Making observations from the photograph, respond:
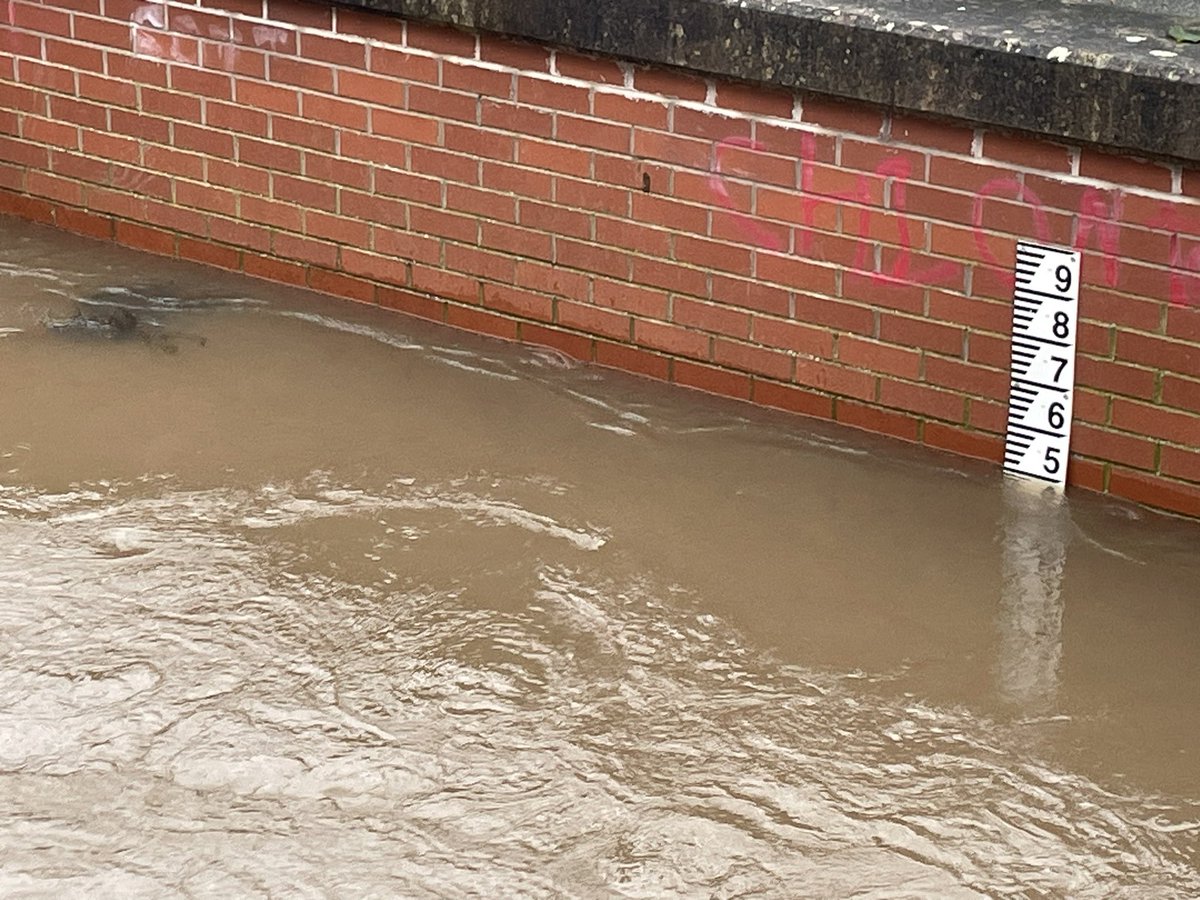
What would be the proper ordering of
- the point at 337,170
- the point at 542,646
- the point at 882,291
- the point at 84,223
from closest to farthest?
the point at 542,646 → the point at 882,291 → the point at 337,170 → the point at 84,223

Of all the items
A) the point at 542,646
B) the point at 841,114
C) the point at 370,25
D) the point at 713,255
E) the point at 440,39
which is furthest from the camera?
the point at 370,25

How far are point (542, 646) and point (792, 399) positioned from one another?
1373 millimetres

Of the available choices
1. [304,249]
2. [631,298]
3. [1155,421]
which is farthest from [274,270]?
[1155,421]

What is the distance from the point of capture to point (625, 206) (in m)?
4.91

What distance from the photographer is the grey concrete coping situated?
402 cm

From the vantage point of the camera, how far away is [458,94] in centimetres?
506

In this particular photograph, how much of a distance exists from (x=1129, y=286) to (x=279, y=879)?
238 centimetres

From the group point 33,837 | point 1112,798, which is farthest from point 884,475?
point 33,837

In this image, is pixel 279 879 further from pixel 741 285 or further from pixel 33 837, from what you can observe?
pixel 741 285

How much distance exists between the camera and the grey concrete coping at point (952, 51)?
402cm

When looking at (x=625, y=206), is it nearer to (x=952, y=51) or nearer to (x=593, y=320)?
(x=593, y=320)

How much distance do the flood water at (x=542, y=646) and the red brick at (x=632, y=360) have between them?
0.07m

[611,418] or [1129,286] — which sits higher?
[1129,286]

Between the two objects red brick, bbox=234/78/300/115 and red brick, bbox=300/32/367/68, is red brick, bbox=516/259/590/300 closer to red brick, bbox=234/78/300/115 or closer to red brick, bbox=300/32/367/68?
red brick, bbox=300/32/367/68
